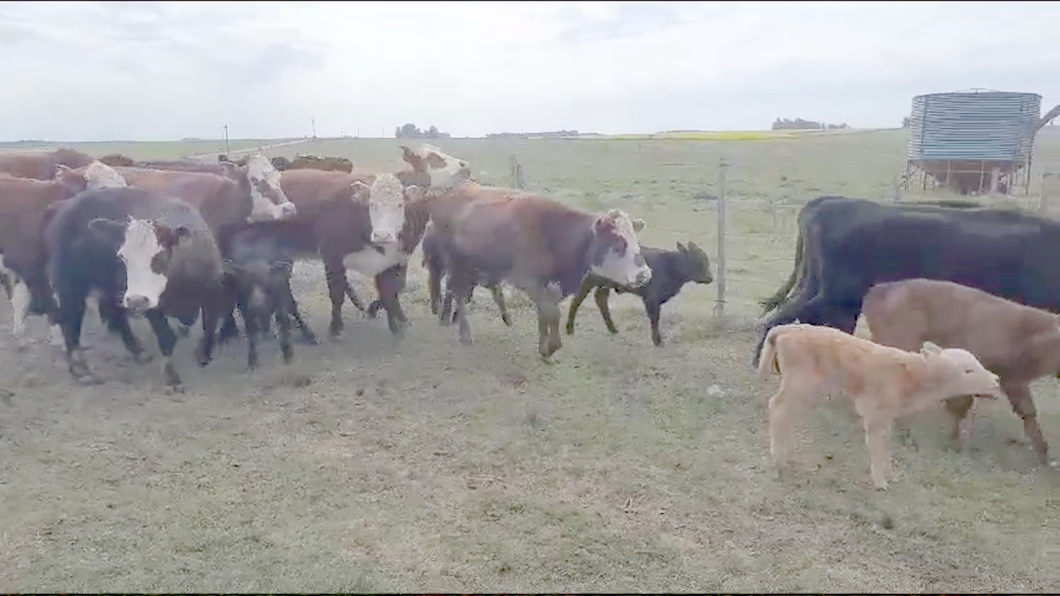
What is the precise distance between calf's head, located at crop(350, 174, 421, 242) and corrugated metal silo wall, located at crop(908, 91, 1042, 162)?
864 inches

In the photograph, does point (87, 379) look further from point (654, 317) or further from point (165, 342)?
point (654, 317)

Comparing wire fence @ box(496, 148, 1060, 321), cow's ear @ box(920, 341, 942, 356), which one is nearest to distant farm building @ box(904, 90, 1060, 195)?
wire fence @ box(496, 148, 1060, 321)

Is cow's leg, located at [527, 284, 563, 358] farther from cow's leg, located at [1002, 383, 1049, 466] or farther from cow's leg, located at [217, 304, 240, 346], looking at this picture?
cow's leg, located at [1002, 383, 1049, 466]

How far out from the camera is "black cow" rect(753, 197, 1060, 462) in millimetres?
6648

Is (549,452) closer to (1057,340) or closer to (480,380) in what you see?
(480,380)

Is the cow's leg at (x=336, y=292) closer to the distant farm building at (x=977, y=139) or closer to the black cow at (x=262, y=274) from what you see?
the black cow at (x=262, y=274)

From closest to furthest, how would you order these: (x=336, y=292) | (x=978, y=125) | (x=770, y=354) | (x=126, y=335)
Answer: (x=770, y=354) < (x=126, y=335) < (x=336, y=292) < (x=978, y=125)

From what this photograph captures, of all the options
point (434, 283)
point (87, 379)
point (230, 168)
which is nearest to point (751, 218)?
point (434, 283)

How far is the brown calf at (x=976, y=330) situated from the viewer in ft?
18.3

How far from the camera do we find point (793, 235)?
58.0 ft

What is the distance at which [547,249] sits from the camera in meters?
7.62

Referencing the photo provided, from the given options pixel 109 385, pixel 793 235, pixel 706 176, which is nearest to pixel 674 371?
pixel 109 385

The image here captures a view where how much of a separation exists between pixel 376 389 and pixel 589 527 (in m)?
2.74

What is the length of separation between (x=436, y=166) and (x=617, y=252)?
422 centimetres
